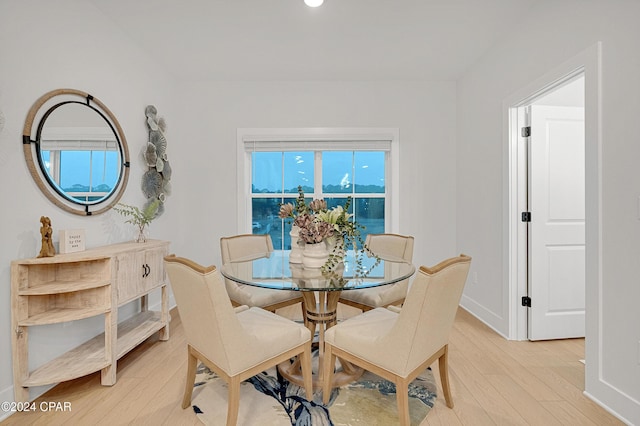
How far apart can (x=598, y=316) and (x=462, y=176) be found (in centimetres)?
205

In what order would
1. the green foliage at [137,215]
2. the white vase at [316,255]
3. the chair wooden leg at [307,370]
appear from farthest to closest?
the green foliage at [137,215]
the white vase at [316,255]
the chair wooden leg at [307,370]

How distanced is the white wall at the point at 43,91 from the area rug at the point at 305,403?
1099mm

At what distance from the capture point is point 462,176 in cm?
363

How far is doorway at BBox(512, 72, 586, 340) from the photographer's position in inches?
106

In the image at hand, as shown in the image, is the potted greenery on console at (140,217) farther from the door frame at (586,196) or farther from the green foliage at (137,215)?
the door frame at (586,196)

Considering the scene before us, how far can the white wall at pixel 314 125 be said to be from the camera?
3762 mm

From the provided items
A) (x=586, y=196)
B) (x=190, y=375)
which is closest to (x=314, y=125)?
(x=586, y=196)

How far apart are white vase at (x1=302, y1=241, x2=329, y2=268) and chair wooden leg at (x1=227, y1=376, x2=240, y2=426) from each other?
765mm

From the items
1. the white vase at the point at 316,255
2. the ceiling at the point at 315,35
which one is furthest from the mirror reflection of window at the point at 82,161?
the white vase at the point at 316,255

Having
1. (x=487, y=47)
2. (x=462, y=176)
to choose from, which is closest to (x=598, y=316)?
(x=462, y=176)

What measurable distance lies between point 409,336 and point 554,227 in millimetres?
2087

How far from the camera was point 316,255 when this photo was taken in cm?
199

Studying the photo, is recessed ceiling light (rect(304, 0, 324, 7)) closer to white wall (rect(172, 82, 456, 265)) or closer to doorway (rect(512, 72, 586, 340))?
white wall (rect(172, 82, 456, 265))

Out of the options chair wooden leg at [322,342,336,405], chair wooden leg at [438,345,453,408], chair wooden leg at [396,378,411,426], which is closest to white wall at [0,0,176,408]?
chair wooden leg at [322,342,336,405]
